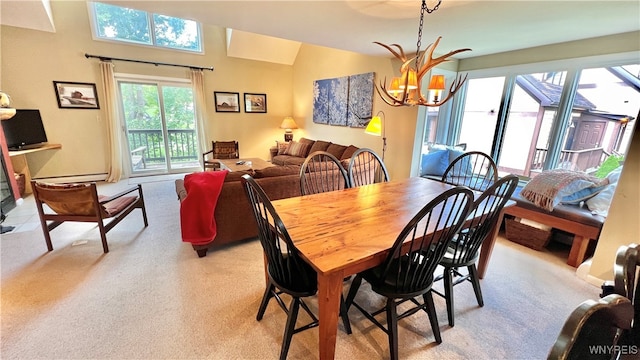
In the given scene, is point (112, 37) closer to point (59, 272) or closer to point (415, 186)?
point (59, 272)

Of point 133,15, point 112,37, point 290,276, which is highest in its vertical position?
point 133,15

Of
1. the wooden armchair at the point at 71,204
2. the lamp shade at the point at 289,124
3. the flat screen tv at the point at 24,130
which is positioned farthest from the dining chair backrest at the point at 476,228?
the flat screen tv at the point at 24,130

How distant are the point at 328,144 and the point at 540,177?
319 centimetres

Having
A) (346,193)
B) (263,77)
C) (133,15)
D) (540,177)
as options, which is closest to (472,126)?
(540,177)

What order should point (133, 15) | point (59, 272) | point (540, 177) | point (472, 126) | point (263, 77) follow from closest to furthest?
point (59, 272) → point (540, 177) → point (472, 126) → point (133, 15) → point (263, 77)

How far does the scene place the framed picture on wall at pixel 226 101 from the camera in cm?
563

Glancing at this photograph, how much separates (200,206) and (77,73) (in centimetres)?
425

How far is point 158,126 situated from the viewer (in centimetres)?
525

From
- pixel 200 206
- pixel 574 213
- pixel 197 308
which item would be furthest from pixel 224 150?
pixel 574 213

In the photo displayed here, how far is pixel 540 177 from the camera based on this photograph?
2705mm

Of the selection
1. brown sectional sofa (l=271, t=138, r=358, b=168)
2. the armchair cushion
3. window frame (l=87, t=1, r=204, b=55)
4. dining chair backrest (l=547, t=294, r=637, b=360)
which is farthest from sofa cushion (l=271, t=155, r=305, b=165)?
dining chair backrest (l=547, t=294, r=637, b=360)

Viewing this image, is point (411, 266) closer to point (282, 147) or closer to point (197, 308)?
point (197, 308)

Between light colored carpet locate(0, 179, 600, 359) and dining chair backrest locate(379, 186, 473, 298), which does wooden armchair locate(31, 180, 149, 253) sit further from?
dining chair backrest locate(379, 186, 473, 298)

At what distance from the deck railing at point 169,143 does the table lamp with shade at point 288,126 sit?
197 centimetres
